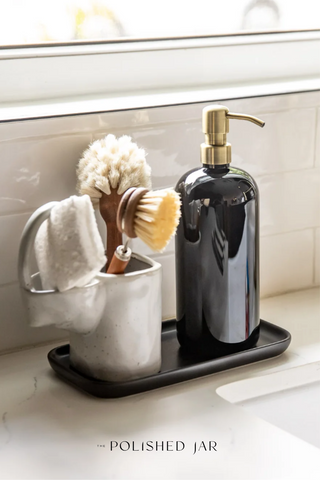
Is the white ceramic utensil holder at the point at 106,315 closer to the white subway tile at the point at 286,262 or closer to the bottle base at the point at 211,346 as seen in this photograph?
the bottle base at the point at 211,346

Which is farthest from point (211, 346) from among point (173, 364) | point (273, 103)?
point (273, 103)

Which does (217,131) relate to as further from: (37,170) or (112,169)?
(37,170)

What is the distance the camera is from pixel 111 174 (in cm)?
71

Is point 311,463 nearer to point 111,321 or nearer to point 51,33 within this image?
point 111,321

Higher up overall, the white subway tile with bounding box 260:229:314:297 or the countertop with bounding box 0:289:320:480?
the white subway tile with bounding box 260:229:314:297

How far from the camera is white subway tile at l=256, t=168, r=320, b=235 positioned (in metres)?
0.95

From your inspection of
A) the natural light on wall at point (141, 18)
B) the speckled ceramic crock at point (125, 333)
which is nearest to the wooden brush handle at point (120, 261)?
the speckled ceramic crock at point (125, 333)

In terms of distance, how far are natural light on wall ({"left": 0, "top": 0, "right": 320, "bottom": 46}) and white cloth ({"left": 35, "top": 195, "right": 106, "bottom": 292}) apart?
1.14ft

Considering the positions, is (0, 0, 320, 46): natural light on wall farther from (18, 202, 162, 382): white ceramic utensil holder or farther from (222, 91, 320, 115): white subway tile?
(18, 202, 162, 382): white ceramic utensil holder

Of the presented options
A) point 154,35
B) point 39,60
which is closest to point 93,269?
point 39,60

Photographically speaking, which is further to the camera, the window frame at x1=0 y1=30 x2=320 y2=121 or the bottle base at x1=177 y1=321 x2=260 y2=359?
the window frame at x1=0 y1=30 x2=320 y2=121

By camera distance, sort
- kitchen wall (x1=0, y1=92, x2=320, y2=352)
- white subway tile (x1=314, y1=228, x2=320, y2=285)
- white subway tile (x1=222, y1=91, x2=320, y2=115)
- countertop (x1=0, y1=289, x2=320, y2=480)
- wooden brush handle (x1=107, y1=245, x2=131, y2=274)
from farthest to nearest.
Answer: white subway tile (x1=314, y1=228, x2=320, y2=285), white subway tile (x1=222, y1=91, x2=320, y2=115), kitchen wall (x1=0, y1=92, x2=320, y2=352), wooden brush handle (x1=107, y1=245, x2=131, y2=274), countertop (x1=0, y1=289, x2=320, y2=480)

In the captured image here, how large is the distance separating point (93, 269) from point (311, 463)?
266mm

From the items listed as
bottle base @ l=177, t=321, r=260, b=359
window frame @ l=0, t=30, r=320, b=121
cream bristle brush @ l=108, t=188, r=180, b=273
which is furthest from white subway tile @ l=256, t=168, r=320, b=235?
cream bristle brush @ l=108, t=188, r=180, b=273
